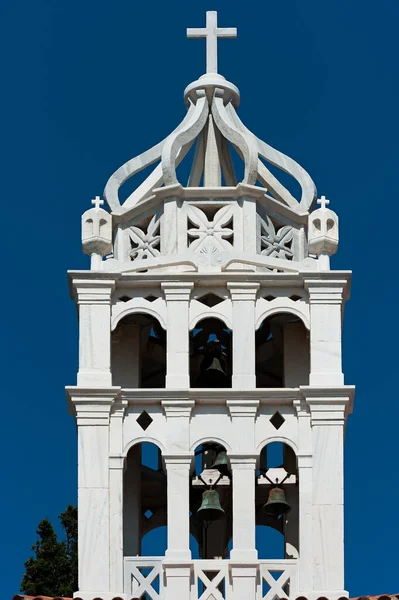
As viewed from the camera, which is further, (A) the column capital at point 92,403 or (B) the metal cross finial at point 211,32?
(B) the metal cross finial at point 211,32

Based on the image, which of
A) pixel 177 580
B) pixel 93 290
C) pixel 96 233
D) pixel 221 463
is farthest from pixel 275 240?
pixel 177 580

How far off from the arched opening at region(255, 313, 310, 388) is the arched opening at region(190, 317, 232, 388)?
22.0 inches

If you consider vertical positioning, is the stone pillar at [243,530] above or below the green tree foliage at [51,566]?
below

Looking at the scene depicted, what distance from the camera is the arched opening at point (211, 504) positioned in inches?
1880

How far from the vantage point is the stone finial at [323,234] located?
48500 mm

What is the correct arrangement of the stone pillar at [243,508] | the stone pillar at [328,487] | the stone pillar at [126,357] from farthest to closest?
1. the stone pillar at [126,357]
2. the stone pillar at [243,508]
3. the stone pillar at [328,487]

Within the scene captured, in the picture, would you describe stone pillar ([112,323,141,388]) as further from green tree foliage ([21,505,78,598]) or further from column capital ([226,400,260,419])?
green tree foliage ([21,505,78,598])

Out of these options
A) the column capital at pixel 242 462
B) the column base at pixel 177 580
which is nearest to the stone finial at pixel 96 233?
the column capital at pixel 242 462

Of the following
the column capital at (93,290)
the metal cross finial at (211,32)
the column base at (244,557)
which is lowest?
the column base at (244,557)

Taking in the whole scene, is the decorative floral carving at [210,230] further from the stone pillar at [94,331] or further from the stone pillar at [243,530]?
the stone pillar at [243,530]

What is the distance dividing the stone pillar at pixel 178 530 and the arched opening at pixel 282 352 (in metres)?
2.66

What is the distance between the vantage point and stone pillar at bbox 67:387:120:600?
46.3 meters

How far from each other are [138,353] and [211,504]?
2.99 m

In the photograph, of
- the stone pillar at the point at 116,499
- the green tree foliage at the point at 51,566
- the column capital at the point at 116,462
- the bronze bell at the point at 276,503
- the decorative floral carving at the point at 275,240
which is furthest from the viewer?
the green tree foliage at the point at 51,566
